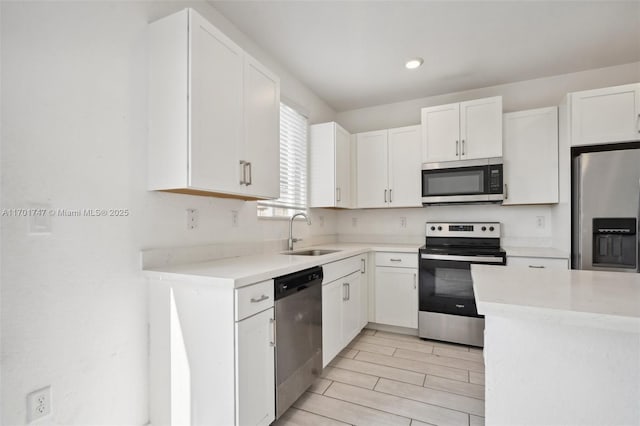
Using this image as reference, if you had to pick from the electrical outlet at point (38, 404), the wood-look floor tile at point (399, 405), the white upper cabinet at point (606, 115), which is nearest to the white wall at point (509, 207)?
the white upper cabinet at point (606, 115)

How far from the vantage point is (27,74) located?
1234 millimetres

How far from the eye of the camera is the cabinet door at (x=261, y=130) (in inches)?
78.1

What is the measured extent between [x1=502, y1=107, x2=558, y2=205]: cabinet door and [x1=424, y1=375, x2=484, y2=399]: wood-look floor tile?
1.80 metres

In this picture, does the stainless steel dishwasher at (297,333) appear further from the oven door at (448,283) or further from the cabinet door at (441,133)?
the cabinet door at (441,133)

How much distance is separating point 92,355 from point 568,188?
3.61 m

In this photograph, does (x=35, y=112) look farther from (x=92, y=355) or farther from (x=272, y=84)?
(x=272, y=84)

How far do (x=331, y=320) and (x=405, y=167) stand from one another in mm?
1969

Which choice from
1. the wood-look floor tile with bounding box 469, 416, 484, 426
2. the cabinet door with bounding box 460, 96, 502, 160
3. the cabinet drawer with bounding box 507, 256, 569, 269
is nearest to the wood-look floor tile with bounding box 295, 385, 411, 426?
the wood-look floor tile with bounding box 469, 416, 484, 426

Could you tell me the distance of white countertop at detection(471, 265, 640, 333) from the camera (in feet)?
2.80

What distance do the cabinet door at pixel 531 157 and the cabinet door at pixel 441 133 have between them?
18.6 inches

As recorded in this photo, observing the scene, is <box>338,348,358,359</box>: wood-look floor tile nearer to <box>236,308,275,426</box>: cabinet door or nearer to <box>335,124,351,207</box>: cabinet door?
<box>236,308,275,426</box>: cabinet door

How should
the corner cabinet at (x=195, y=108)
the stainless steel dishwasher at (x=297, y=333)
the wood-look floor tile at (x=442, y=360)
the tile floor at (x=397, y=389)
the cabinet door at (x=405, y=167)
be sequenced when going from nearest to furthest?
the corner cabinet at (x=195, y=108), the stainless steel dishwasher at (x=297, y=333), the tile floor at (x=397, y=389), the wood-look floor tile at (x=442, y=360), the cabinet door at (x=405, y=167)

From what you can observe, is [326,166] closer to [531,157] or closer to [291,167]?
[291,167]

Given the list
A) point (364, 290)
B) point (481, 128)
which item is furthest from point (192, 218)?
point (481, 128)
